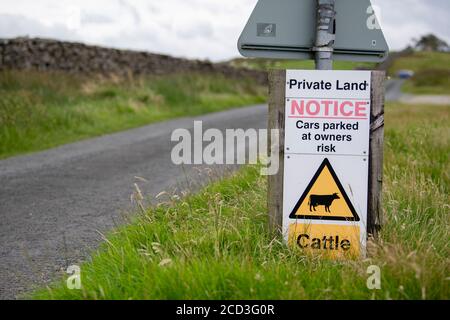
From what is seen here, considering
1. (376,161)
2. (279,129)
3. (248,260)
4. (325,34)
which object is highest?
(325,34)

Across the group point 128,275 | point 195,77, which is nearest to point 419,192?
point 128,275

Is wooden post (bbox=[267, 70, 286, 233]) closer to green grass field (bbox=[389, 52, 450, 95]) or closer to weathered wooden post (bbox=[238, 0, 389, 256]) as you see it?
weathered wooden post (bbox=[238, 0, 389, 256])

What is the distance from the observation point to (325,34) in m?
3.83

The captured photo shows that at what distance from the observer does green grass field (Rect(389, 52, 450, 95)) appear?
171 ft

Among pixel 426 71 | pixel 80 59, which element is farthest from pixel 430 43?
pixel 80 59

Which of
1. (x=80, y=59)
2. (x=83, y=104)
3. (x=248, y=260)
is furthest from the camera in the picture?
(x=80, y=59)

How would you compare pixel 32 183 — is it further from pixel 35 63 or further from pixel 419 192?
pixel 35 63

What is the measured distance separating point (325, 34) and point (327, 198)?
1.10m

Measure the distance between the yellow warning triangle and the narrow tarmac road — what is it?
58.0 inches

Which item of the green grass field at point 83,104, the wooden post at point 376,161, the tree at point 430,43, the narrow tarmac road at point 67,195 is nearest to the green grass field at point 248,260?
the wooden post at point 376,161

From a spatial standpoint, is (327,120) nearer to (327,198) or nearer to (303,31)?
(327,198)

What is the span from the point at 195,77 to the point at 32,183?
53.9 ft

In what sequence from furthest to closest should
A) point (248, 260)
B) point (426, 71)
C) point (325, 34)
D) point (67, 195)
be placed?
1. point (426, 71)
2. point (67, 195)
3. point (325, 34)
4. point (248, 260)
